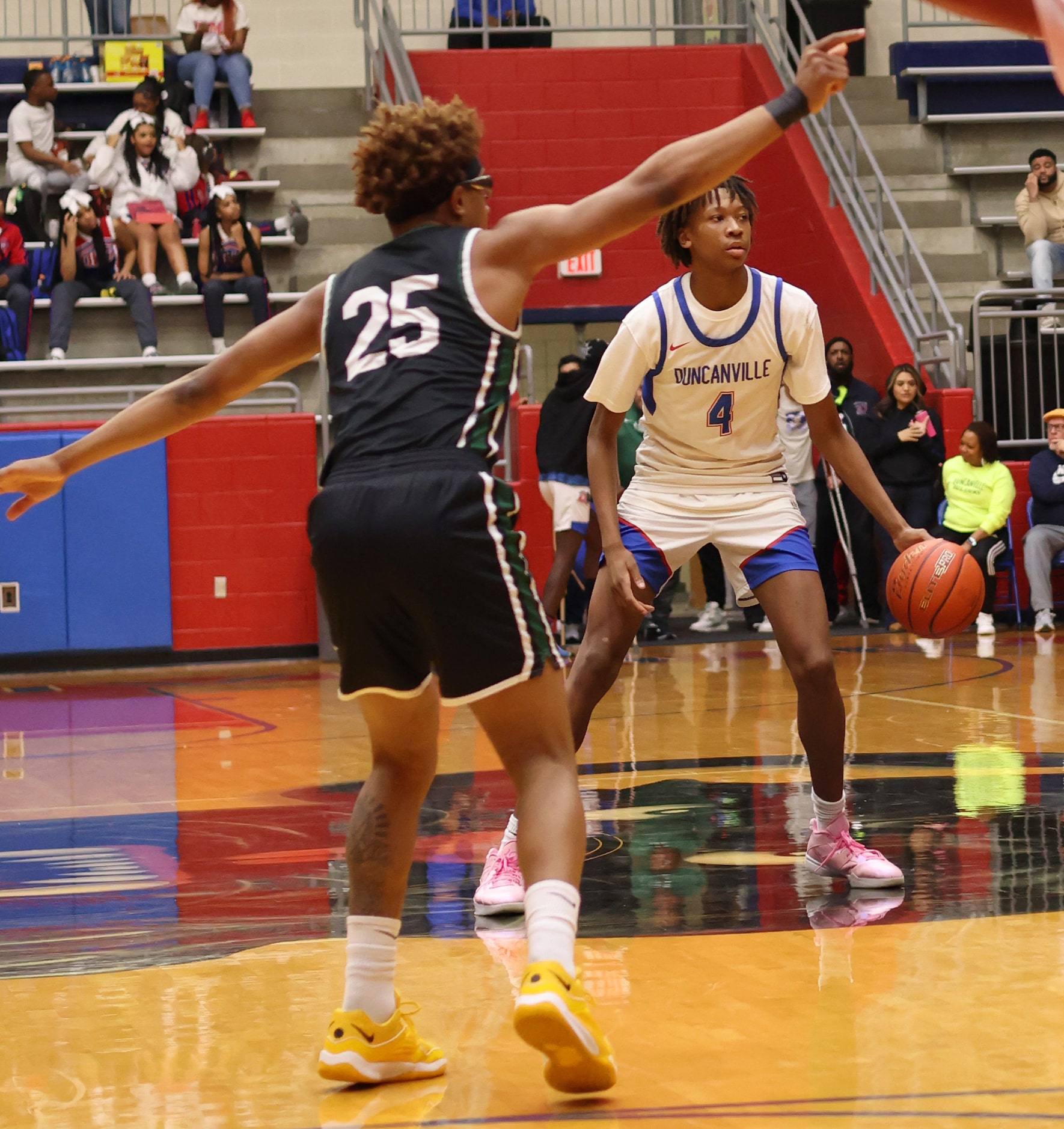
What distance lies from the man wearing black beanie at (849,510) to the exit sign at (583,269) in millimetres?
3061

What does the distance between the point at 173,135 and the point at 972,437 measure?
705 cm

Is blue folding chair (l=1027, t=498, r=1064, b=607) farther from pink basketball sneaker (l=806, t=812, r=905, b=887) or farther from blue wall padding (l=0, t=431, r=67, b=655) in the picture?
pink basketball sneaker (l=806, t=812, r=905, b=887)

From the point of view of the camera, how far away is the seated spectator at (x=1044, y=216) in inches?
546

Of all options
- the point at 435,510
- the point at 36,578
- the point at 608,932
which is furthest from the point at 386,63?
the point at 435,510

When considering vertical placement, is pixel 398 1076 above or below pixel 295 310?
below

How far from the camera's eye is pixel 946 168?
51.0 feet

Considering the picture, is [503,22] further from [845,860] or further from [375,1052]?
[375,1052]

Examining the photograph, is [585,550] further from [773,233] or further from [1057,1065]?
[1057,1065]

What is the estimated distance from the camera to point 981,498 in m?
12.0

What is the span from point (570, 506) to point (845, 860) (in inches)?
247

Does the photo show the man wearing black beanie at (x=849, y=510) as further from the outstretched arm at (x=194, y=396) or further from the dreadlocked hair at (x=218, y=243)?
the outstretched arm at (x=194, y=396)

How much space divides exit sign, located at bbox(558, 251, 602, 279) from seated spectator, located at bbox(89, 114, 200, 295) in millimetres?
3338

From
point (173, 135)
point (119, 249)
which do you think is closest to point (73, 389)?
point (119, 249)

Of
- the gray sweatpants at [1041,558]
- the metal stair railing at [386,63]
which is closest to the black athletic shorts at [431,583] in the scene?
the gray sweatpants at [1041,558]
